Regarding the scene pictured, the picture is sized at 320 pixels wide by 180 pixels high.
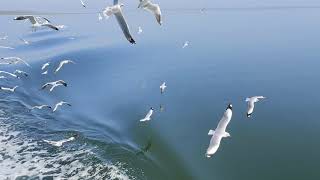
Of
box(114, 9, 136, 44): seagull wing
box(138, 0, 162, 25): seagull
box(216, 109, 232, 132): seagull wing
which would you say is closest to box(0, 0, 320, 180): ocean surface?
box(216, 109, 232, 132): seagull wing

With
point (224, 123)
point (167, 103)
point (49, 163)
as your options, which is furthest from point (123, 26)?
point (167, 103)

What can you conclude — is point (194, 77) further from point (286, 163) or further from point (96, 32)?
point (96, 32)

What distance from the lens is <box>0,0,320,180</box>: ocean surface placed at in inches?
733

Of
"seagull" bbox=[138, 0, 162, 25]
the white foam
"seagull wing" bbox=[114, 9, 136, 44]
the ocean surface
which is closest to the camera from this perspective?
"seagull wing" bbox=[114, 9, 136, 44]

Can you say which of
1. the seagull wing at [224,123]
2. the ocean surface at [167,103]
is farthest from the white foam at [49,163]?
the seagull wing at [224,123]

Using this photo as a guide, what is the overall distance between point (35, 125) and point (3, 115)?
86.4 inches

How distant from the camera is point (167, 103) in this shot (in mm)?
23844

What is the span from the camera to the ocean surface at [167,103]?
18609mm

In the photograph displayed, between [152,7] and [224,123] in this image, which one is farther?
[152,7]

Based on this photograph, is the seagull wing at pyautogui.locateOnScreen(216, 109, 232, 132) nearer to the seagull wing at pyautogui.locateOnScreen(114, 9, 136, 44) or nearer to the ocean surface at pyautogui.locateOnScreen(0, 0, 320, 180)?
the seagull wing at pyautogui.locateOnScreen(114, 9, 136, 44)

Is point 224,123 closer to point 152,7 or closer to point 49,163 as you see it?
point 152,7

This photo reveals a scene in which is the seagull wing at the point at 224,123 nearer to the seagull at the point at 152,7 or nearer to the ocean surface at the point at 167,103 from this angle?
the seagull at the point at 152,7

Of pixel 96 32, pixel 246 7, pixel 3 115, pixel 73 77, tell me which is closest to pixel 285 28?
pixel 246 7

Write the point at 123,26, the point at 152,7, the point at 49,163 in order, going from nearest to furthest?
the point at 123,26 < the point at 152,7 < the point at 49,163
